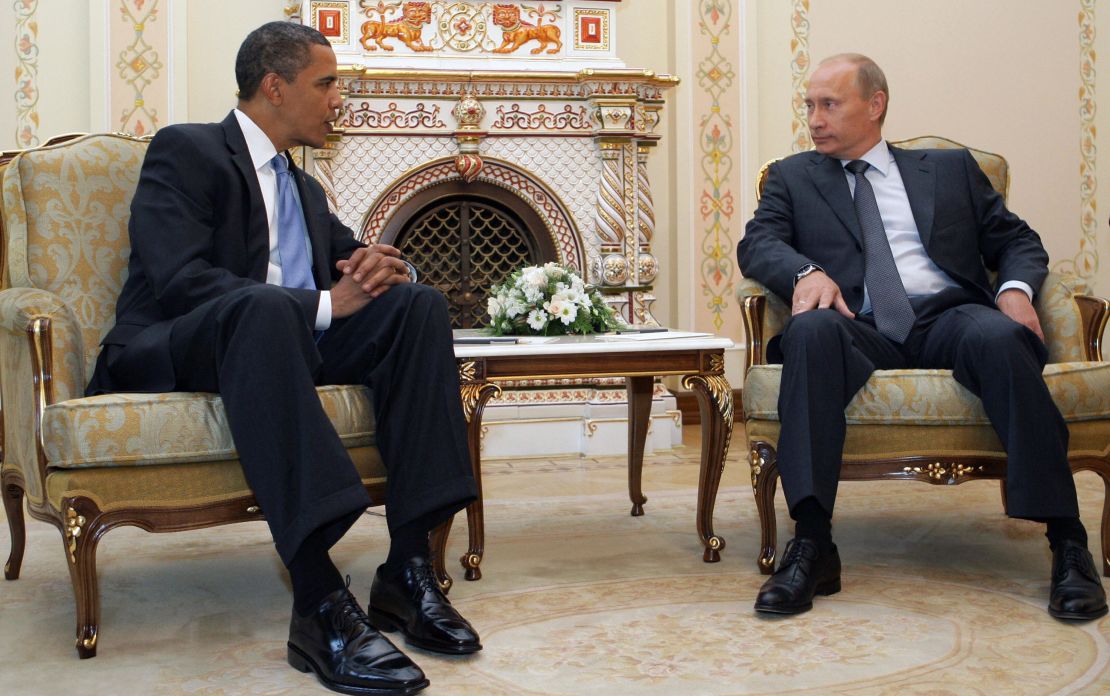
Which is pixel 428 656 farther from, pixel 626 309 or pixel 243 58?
pixel 626 309

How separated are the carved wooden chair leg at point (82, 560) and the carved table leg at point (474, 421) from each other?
0.90m

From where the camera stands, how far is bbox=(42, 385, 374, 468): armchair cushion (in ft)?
7.18

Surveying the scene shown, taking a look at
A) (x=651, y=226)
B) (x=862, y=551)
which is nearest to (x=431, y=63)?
(x=651, y=226)

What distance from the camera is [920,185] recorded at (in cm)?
313

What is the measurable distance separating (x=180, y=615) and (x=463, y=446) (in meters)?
0.77

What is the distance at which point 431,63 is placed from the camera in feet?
16.3

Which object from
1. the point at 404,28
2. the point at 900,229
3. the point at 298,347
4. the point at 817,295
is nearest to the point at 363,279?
the point at 298,347

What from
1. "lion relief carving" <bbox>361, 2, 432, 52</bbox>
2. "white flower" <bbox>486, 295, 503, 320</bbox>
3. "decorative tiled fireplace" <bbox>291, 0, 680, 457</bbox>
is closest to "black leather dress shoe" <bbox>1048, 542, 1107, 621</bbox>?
"white flower" <bbox>486, 295, 503, 320</bbox>

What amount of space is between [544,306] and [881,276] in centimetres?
93

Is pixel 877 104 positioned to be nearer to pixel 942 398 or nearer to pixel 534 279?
pixel 942 398

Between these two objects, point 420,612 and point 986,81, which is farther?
point 986,81

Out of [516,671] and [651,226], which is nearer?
[516,671]

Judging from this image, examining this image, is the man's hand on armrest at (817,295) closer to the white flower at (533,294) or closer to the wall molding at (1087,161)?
the white flower at (533,294)

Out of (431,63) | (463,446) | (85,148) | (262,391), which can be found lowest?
(463,446)
